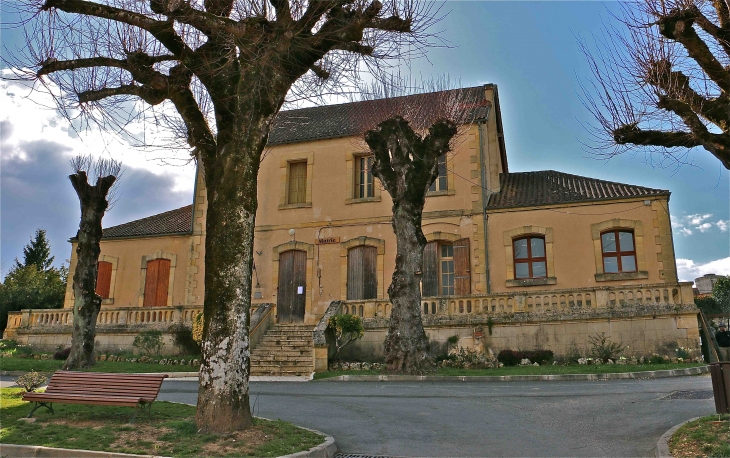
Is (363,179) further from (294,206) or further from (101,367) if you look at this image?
(101,367)

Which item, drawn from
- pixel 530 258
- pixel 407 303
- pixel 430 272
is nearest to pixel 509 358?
pixel 407 303

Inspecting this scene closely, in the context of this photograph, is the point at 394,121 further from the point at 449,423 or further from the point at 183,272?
the point at 183,272

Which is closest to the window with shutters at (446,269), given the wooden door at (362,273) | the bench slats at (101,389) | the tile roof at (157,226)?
the wooden door at (362,273)

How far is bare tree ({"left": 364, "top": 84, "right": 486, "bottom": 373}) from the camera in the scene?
1489cm

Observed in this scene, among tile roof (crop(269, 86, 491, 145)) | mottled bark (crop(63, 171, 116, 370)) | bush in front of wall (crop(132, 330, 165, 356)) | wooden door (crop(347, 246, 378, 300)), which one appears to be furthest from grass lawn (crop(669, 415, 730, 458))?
bush in front of wall (crop(132, 330, 165, 356))

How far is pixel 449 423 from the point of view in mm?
8492

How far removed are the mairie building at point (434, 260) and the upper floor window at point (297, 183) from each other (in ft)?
0.19

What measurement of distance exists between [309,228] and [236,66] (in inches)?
573

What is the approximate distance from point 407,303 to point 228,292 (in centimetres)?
800

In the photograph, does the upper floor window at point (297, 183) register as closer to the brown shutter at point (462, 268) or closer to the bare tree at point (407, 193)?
the brown shutter at point (462, 268)

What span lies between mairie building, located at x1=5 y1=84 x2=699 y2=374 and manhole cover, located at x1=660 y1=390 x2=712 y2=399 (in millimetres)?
6068

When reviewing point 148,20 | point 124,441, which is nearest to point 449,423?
point 124,441

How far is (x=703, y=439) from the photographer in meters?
6.35

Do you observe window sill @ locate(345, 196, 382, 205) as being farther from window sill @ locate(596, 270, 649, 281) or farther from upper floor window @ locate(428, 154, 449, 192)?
window sill @ locate(596, 270, 649, 281)
